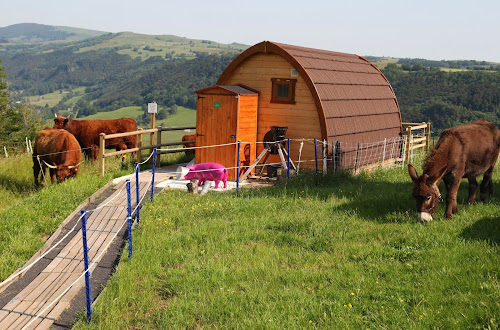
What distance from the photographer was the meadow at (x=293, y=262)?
22.6 ft

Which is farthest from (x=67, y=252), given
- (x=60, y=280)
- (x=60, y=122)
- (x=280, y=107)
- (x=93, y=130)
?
(x=93, y=130)

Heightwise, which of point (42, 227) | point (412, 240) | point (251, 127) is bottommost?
point (42, 227)

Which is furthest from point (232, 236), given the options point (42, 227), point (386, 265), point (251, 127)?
point (251, 127)

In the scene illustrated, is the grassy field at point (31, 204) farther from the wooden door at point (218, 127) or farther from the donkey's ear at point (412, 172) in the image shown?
the donkey's ear at point (412, 172)

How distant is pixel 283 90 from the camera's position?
16.5 metres

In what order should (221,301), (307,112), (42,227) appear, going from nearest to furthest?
1. (221,301)
2. (42,227)
3. (307,112)

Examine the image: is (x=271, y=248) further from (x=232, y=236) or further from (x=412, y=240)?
(x=412, y=240)

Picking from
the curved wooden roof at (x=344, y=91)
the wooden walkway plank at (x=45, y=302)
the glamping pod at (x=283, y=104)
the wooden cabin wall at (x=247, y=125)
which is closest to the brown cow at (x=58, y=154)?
the glamping pod at (x=283, y=104)

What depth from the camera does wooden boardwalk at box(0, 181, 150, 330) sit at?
288 inches

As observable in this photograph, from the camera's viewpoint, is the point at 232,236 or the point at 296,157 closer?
the point at 232,236

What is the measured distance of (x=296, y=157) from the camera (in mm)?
16422

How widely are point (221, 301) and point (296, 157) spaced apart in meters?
9.54

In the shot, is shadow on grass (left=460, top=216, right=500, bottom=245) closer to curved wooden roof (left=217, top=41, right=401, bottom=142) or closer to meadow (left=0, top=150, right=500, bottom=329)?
meadow (left=0, top=150, right=500, bottom=329)

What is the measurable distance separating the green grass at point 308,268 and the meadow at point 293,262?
2 centimetres
